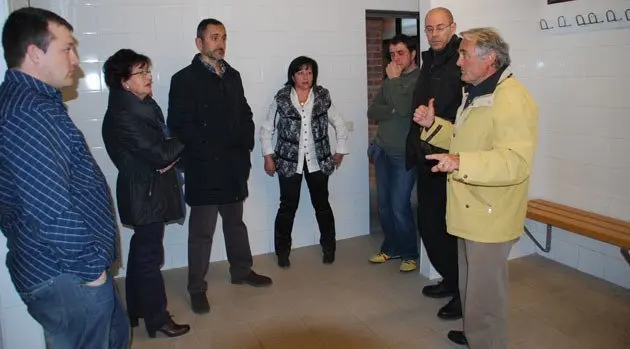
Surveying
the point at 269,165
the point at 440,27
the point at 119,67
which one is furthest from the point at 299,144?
the point at 119,67

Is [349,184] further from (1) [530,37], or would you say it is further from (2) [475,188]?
(2) [475,188]

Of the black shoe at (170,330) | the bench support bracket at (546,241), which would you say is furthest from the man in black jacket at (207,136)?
the bench support bracket at (546,241)

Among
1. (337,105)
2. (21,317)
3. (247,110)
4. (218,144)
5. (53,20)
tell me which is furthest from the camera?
(337,105)

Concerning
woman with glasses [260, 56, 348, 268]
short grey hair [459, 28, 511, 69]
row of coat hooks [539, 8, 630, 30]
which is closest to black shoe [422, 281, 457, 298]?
woman with glasses [260, 56, 348, 268]

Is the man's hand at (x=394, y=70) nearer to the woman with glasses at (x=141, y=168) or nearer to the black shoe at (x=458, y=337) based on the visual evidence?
the woman with glasses at (x=141, y=168)

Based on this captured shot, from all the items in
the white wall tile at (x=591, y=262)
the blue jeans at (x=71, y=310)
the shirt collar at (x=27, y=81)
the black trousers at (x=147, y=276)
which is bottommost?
the white wall tile at (x=591, y=262)

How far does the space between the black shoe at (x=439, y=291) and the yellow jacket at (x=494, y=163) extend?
103 centimetres

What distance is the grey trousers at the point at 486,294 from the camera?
2299 mm

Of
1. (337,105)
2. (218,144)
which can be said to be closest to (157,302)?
(218,144)

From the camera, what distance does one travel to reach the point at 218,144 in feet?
10.5

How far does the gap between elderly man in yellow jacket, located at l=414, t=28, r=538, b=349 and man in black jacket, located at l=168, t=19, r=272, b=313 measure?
4.88 feet

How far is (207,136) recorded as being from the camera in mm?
3180

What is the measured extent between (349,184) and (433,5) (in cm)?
175

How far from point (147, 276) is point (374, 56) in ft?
14.8
